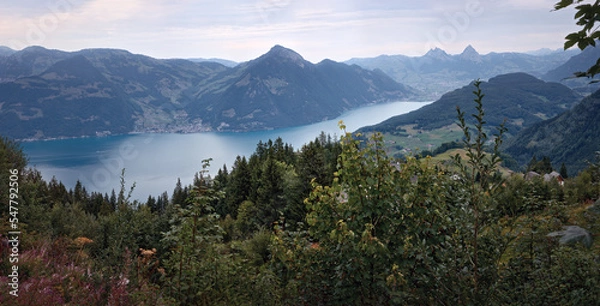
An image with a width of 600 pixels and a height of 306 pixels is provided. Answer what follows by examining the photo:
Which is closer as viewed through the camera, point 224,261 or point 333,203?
point 333,203

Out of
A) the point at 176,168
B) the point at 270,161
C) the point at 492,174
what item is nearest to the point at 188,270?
the point at 492,174

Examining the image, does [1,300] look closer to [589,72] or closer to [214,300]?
[214,300]

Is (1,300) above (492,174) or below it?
below

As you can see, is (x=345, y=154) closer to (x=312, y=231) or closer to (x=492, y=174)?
(x=312, y=231)

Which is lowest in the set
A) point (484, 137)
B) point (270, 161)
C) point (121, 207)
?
point (270, 161)

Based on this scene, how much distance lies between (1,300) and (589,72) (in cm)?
652

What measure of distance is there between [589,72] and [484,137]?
901 millimetres

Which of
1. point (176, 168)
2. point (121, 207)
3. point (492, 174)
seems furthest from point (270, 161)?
point (176, 168)

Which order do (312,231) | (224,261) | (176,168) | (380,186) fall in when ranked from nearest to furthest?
1. (380,186)
2. (312,231)
3. (224,261)
4. (176,168)

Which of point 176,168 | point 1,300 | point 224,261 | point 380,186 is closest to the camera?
point 1,300

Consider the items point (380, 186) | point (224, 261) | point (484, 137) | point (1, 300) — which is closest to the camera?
point (484, 137)

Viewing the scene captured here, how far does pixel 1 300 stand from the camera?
441 cm

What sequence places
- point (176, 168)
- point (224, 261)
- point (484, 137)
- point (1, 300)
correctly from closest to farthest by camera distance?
1. point (484, 137)
2. point (1, 300)
3. point (224, 261)
4. point (176, 168)

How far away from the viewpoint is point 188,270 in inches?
230
